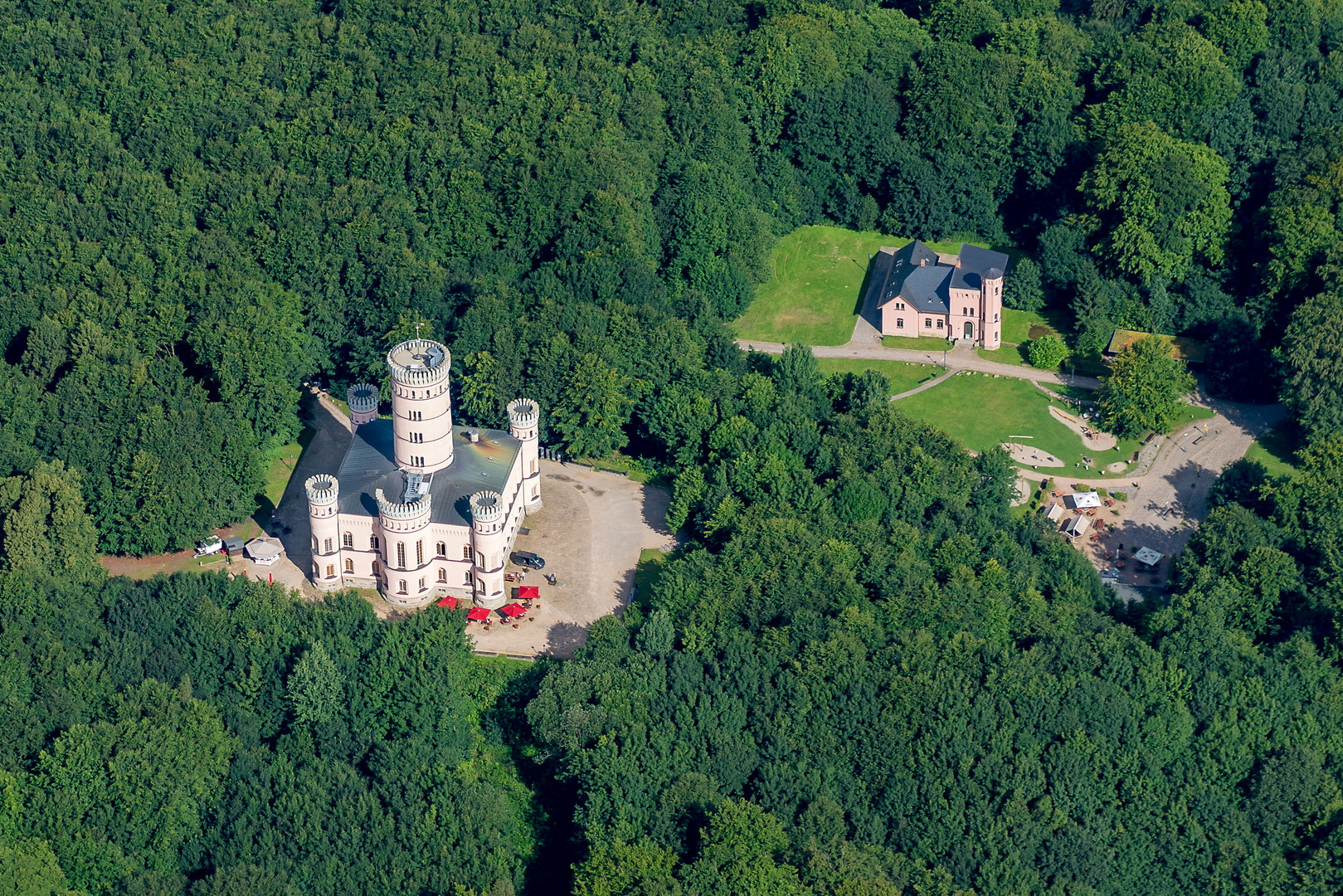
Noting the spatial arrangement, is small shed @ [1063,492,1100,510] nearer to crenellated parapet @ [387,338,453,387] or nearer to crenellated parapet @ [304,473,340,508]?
crenellated parapet @ [387,338,453,387]

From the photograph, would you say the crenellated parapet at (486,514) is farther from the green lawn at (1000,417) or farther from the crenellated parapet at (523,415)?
the green lawn at (1000,417)

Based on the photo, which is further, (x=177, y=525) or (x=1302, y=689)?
(x=177, y=525)

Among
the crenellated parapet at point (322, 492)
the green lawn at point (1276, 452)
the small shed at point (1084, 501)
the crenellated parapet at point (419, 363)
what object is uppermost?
the crenellated parapet at point (419, 363)

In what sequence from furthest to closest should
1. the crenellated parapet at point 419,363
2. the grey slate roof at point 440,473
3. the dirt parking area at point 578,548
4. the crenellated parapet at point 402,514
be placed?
the grey slate roof at point 440,473
the dirt parking area at point 578,548
the crenellated parapet at point 419,363
the crenellated parapet at point 402,514

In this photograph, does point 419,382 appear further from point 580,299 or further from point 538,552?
point 580,299

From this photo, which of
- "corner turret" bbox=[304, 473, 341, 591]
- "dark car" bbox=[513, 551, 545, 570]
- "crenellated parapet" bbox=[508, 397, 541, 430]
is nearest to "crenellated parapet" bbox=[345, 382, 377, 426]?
"corner turret" bbox=[304, 473, 341, 591]

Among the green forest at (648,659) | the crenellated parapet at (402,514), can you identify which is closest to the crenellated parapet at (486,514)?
the crenellated parapet at (402,514)

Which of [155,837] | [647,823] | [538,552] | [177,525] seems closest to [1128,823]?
[647,823]
